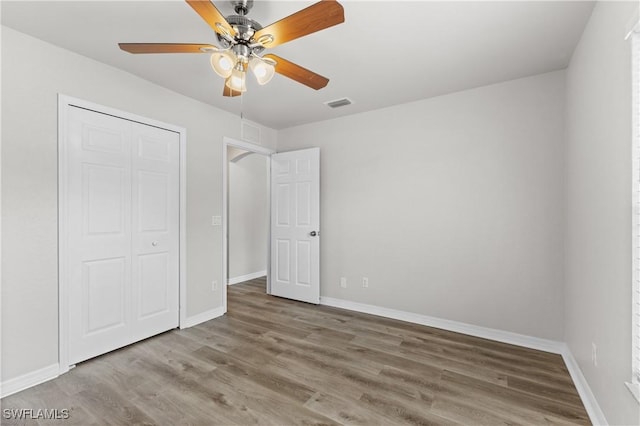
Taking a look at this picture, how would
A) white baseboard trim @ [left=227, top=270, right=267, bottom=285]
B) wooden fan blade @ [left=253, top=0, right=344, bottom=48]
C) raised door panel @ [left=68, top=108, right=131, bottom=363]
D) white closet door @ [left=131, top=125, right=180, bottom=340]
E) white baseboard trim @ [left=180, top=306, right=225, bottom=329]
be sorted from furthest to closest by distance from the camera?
white baseboard trim @ [left=227, top=270, right=267, bottom=285] < white baseboard trim @ [left=180, top=306, right=225, bottom=329] < white closet door @ [left=131, top=125, right=180, bottom=340] < raised door panel @ [left=68, top=108, right=131, bottom=363] < wooden fan blade @ [left=253, top=0, right=344, bottom=48]

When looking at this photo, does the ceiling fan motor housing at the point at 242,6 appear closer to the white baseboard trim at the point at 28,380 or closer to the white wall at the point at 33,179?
the white wall at the point at 33,179

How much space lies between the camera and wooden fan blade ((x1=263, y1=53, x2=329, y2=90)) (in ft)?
5.76

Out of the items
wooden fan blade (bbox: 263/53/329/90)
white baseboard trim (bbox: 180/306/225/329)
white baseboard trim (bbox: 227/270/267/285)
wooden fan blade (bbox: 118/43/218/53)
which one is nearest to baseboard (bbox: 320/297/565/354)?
white baseboard trim (bbox: 180/306/225/329)

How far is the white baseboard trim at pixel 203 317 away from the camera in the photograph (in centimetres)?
320

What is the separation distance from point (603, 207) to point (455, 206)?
147 centimetres

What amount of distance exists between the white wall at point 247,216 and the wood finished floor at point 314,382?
7.43 feet

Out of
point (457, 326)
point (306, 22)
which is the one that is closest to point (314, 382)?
point (457, 326)

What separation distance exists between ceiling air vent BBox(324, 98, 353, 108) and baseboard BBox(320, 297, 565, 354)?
99.7 inches

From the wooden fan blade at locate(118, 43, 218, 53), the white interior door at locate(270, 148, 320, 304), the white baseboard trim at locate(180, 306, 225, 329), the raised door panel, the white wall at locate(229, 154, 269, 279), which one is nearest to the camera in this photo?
the wooden fan blade at locate(118, 43, 218, 53)

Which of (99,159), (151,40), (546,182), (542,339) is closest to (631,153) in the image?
(546,182)

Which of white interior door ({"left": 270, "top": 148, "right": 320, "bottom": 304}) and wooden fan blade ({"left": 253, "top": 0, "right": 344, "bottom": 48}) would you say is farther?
white interior door ({"left": 270, "top": 148, "right": 320, "bottom": 304})

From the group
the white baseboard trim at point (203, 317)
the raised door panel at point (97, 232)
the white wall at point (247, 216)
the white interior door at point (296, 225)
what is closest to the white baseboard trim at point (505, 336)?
the white interior door at point (296, 225)

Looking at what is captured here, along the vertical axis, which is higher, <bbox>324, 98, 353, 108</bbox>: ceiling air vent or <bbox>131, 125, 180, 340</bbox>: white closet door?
<bbox>324, 98, 353, 108</bbox>: ceiling air vent

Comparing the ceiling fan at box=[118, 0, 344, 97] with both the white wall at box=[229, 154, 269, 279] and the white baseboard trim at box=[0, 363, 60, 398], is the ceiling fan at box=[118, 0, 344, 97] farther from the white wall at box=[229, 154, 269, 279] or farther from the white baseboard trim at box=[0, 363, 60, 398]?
the white wall at box=[229, 154, 269, 279]
